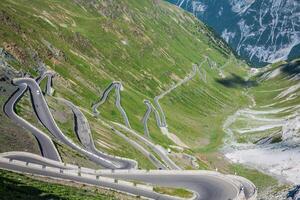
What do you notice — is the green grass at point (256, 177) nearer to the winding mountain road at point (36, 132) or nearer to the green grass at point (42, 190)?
the winding mountain road at point (36, 132)

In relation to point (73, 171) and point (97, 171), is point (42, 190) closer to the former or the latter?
point (73, 171)

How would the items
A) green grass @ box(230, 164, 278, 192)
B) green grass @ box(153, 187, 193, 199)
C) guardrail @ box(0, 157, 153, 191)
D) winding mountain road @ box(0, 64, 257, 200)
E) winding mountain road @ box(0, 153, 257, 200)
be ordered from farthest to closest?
green grass @ box(230, 164, 278, 192)
green grass @ box(153, 187, 193, 199)
winding mountain road @ box(0, 64, 257, 200)
winding mountain road @ box(0, 153, 257, 200)
guardrail @ box(0, 157, 153, 191)

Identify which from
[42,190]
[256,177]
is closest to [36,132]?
[42,190]

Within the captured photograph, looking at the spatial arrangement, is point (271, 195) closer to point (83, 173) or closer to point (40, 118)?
point (83, 173)

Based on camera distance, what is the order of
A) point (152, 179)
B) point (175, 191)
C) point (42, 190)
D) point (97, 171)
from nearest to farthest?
point (42, 190), point (175, 191), point (97, 171), point (152, 179)

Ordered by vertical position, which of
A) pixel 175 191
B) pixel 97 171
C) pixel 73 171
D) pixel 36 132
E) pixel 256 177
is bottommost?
pixel 256 177

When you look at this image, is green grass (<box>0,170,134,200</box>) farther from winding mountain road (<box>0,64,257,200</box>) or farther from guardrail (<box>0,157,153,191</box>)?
guardrail (<box>0,157,153,191</box>)

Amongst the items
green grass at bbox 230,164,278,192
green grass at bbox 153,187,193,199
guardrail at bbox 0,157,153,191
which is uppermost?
guardrail at bbox 0,157,153,191

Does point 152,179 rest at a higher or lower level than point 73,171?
lower

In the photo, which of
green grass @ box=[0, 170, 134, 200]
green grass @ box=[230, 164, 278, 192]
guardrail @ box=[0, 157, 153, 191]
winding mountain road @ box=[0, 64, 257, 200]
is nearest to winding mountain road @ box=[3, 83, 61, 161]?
winding mountain road @ box=[0, 64, 257, 200]

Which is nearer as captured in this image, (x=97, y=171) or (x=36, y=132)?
(x=97, y=171)

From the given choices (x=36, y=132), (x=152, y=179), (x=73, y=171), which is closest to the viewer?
(x=73, y=171)
